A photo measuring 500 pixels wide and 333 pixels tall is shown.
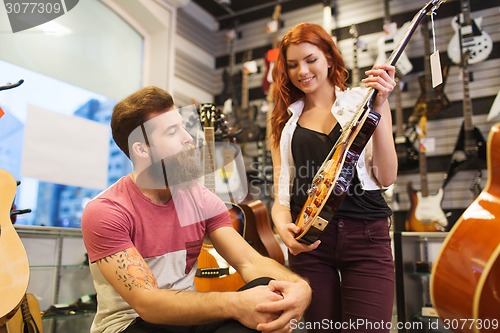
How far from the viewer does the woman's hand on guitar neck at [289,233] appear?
151cm

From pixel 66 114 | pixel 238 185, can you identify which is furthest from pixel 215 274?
pixel 66 114

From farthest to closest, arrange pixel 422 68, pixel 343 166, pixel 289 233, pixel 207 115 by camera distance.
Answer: pixel 422 68 → pixel 207 115 → pixel 289 233 → pixel 343 166

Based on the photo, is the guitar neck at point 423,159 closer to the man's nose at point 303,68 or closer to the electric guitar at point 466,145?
the electric guitar at point 466,145

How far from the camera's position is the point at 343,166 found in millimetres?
1448

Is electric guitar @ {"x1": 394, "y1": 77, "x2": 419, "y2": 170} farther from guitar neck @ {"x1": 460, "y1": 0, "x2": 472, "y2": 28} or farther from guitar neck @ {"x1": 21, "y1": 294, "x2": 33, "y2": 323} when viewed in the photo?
guitar neck @ {"x1": 21, "y1": 294, "x2": 33, "y2": 323}

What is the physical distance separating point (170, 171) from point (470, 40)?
3.37 meters

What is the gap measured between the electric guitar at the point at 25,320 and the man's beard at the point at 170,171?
1290 mm

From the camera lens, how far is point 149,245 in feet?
4.69

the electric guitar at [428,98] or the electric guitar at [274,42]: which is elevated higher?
the electric guitar at [274,42]


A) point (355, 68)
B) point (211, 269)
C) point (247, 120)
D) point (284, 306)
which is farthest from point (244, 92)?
point (284, 306)

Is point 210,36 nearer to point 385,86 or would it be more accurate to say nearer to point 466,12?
point 466,12

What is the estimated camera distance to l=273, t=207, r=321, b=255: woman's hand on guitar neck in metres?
1.51

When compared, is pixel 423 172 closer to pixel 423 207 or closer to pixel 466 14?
pixel 423 207

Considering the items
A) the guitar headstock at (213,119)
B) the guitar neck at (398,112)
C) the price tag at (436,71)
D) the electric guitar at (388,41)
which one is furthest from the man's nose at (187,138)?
the electric guitar at (388,41)
